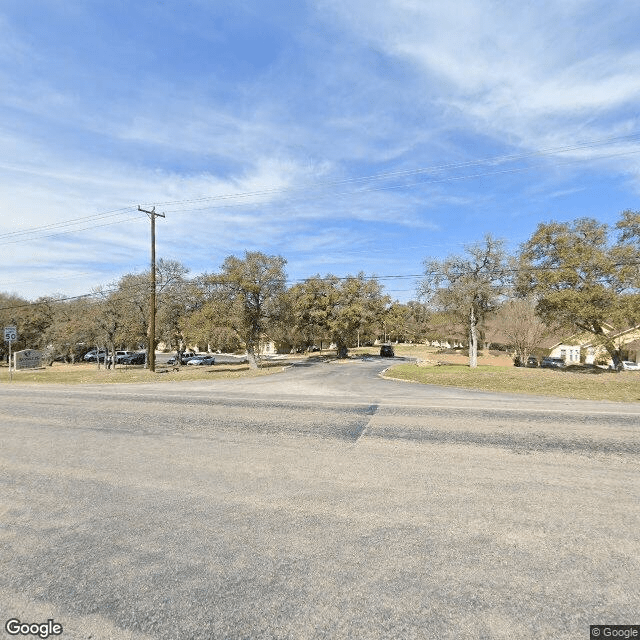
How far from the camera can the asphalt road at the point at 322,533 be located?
9.43 ft

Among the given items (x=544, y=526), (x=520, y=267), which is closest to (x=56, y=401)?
(x=544, y=526)

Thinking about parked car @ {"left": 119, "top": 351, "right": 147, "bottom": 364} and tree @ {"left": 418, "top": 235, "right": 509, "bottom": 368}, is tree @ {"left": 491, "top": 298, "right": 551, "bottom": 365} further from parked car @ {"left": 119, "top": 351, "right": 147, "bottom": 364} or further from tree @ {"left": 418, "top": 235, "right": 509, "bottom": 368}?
parked car @ {"left": 119, "top": 351, "right": 147, "bottom": 364}

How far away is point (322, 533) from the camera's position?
4105 mm

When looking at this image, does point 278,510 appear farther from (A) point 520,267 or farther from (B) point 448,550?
(A) point 520,267

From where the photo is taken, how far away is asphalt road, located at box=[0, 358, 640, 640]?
113 inches

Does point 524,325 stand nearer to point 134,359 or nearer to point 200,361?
point 200,361

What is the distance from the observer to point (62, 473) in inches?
243

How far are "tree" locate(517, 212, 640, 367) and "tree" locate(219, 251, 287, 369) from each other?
65.3 feet

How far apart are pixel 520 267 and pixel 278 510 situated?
3257 centimetres

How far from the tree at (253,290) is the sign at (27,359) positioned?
25151 millimetres

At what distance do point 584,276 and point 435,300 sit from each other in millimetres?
11086

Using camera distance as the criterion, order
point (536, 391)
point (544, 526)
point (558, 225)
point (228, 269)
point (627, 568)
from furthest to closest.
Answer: point (228, 269)
point (558, 225)
point (536, 391)
point (544, 526)
point (627, 568)

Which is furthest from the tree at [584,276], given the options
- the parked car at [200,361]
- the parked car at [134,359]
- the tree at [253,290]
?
the parked car at [134,359]

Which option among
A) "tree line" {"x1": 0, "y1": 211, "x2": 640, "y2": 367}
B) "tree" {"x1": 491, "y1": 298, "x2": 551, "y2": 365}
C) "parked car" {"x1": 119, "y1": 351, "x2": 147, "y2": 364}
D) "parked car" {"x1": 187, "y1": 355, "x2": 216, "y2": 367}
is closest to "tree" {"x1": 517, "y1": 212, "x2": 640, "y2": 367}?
"tree line" {"x1": 0, "y1": 211, "x2": 640, "y2": 367}
